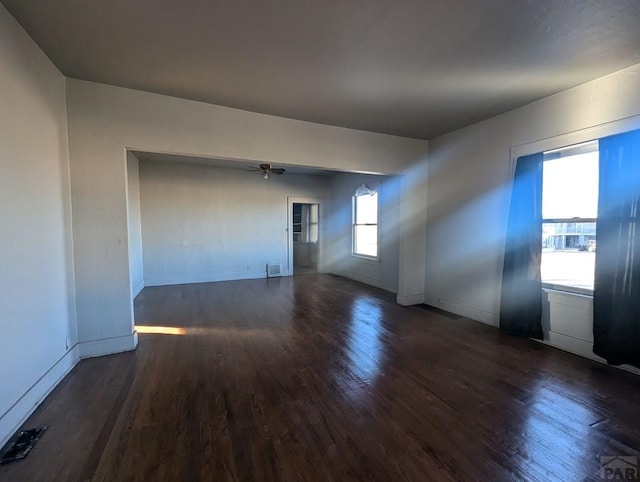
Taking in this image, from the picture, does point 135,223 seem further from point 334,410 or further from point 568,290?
point 568,290

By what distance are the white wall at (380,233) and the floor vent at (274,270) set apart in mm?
1510

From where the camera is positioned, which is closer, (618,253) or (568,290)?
(618,253)

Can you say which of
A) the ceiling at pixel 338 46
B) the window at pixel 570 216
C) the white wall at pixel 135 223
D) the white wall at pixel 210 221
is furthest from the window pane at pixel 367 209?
the white wall at pixel 135 223

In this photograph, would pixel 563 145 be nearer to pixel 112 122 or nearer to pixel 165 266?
pixel 112 122

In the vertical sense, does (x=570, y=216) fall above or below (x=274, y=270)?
above

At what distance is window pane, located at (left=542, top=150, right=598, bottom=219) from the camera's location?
2.96 metres

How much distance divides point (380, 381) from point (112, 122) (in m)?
3.66

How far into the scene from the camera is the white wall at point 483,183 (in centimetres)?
281

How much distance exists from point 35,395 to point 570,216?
5.21 meters

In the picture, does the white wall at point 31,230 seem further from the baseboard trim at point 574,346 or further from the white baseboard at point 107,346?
the baseboard trim at point 574,346

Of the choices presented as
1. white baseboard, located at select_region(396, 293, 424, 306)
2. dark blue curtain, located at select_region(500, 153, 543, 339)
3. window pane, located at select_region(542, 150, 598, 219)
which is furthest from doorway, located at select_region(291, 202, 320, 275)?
window pane, located at select_region(542, 150, 598, 219)

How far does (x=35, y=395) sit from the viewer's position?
2.15 m

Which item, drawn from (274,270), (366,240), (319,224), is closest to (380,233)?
(366,240)

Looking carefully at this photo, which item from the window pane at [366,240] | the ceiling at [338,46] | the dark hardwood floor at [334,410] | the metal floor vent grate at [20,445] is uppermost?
the ceiling at [338,46]
